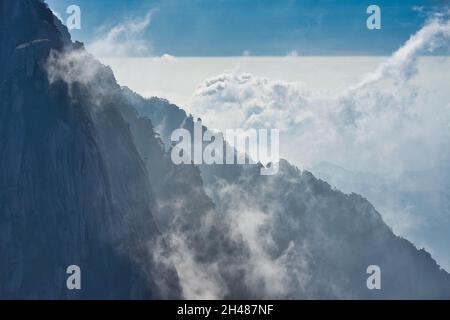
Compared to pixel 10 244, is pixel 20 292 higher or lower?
lower

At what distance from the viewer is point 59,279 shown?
196m
